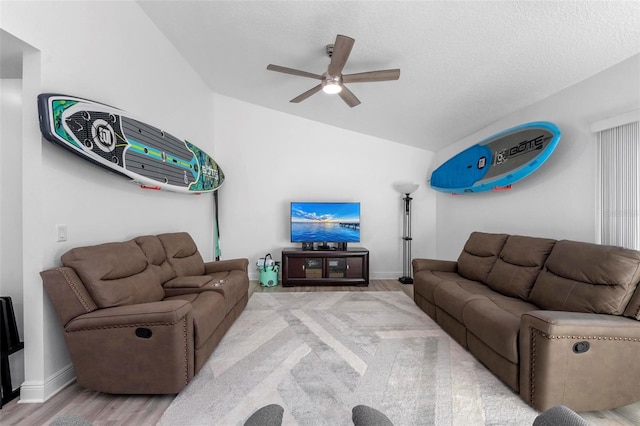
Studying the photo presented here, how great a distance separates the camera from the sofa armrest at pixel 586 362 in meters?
1.55

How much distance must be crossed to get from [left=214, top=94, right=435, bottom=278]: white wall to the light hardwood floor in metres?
3.11

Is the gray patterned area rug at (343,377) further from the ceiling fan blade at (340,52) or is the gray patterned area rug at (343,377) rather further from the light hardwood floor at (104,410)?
the ceiling fan blade at (340,52)

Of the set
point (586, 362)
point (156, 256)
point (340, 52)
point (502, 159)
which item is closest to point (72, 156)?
point (156, 256)

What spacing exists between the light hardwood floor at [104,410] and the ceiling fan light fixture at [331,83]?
9.18ft

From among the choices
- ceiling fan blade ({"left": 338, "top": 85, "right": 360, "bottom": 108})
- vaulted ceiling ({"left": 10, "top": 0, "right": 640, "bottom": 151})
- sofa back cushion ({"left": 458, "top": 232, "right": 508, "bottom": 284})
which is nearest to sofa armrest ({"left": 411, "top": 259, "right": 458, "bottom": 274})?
sofa back cushion ({"left": 458, "top": 232, "right": 508, "bottom": 284})

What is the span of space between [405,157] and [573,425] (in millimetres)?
4691

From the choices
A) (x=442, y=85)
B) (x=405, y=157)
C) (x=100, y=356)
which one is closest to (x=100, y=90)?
(x=100, y=356)

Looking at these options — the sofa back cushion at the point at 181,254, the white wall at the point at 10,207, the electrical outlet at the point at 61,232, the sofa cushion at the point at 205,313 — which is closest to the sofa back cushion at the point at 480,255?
the sofa cushion at the point at 205,313

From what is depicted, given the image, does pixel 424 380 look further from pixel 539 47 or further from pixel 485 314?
pixel 539 47

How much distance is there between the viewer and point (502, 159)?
3.16 m

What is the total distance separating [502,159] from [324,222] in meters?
A: 2.62

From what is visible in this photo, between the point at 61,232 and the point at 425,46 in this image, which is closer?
the point at 61,232

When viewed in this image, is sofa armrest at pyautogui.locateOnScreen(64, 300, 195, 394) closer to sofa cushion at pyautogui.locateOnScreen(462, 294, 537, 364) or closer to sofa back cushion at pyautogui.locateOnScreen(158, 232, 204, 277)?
sofa back cushion at pyautogui.locateOnScreen(158, 232, 204, 277)

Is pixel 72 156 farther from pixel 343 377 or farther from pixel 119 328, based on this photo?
pixel 343 377
